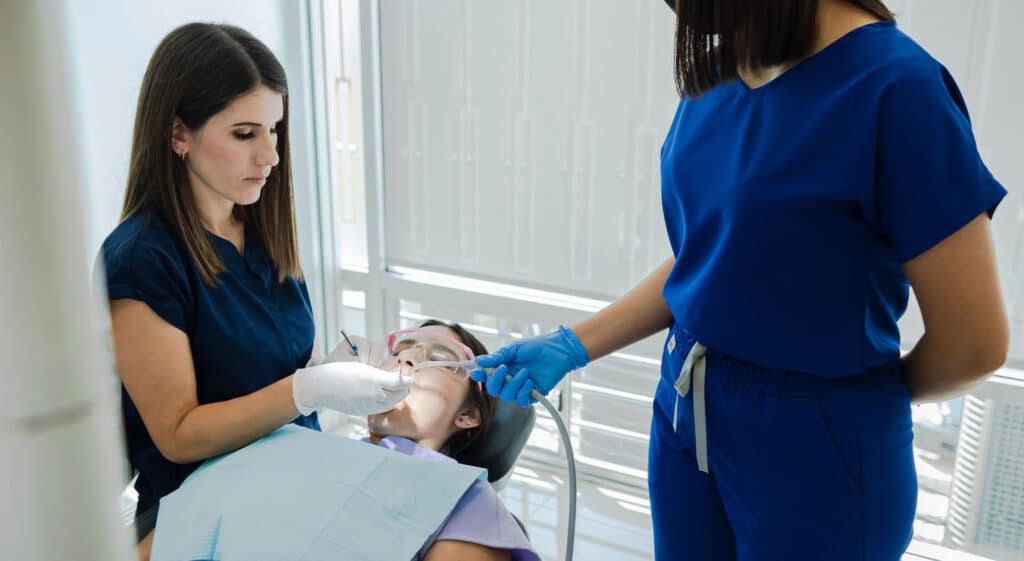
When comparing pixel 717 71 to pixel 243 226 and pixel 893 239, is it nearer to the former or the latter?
pixel 893 239

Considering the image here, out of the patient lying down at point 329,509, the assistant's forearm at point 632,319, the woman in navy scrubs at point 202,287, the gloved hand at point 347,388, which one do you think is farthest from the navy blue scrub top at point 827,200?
the woman in navy scrubs at point 202,287

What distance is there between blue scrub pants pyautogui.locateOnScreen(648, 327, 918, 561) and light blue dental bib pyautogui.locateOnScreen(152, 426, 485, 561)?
1.72 feet

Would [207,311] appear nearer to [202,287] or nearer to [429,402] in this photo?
[202,287]

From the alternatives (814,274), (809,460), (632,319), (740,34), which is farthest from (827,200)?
(632,319)

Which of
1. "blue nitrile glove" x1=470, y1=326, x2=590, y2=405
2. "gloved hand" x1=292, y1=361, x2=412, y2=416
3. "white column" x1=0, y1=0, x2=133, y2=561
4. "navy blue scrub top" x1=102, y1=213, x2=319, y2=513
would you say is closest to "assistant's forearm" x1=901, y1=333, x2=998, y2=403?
"blue nitrile glove" x1=470, y1=326, x2=590, y2=405

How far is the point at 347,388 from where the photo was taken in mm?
1625

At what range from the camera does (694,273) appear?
1.24 m

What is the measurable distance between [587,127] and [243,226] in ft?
3.59

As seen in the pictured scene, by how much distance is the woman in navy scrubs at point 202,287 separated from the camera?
1511 mm

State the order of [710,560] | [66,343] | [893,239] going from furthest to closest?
1. [710,560]
2. [893,239]
3. [66,343]

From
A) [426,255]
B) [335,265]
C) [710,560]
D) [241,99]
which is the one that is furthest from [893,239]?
[335,265]

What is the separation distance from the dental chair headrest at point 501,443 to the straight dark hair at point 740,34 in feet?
3.29

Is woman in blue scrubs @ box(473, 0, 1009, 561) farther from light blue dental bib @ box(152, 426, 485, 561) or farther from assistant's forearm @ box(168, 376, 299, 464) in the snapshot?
assistant's forearm @ box(168, 376, 299, 464)

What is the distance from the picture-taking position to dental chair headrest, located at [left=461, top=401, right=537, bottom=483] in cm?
195
